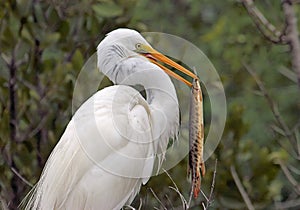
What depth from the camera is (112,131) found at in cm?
304

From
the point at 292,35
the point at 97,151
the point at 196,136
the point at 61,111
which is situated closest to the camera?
the point at 292,35

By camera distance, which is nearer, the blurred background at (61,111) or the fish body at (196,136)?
the fish body at (196,136)

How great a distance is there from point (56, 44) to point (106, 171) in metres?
1.12

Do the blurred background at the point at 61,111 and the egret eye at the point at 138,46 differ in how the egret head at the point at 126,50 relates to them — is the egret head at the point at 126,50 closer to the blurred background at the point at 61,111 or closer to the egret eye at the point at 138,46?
the egret eye at the point at 138,46

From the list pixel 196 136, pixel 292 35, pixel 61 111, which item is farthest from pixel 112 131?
pixel 292 35

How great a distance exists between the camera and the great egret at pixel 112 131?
304cm

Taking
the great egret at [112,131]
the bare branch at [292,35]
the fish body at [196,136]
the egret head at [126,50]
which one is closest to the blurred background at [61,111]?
the great egret at [112,131]

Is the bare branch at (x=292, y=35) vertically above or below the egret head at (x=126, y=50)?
above

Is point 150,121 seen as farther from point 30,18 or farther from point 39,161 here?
point 30,18

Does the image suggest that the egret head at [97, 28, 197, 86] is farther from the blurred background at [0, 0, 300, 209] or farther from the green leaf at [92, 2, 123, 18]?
the green leaf at [92, 2, 123, 18]

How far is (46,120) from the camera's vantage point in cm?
390

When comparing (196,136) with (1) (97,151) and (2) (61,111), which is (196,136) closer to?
(1) (97,151)

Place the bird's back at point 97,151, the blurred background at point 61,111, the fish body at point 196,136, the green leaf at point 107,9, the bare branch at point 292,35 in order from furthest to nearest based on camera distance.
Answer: the green leaf at point 107,9, the blurred background at point 61,111, the bird's back at point 97,151, the fish body at point 196,136, the bare branch at point 292,35

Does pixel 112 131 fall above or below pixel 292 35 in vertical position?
below
